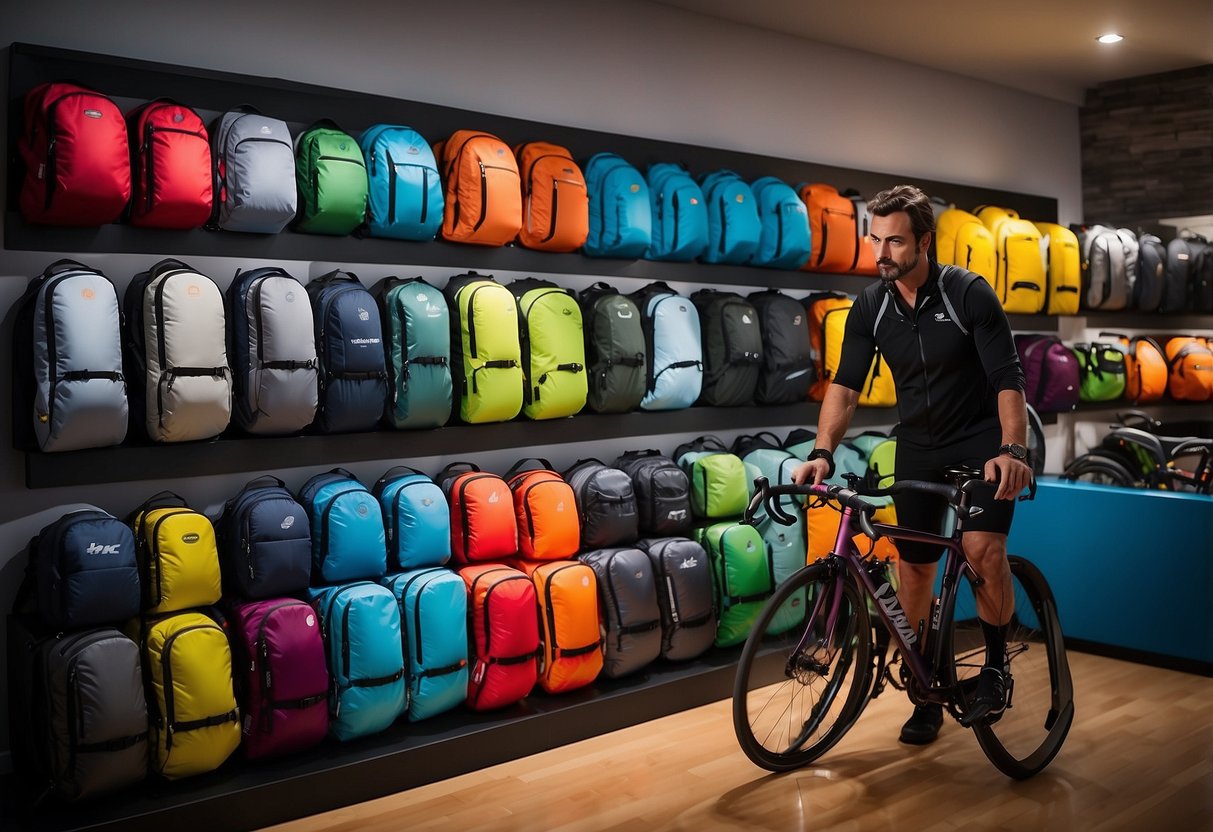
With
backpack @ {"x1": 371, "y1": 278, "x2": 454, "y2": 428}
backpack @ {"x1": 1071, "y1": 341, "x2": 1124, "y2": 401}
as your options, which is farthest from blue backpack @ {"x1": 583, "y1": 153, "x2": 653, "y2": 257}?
backpack @ {"x1": 1071, "y1": 341, "x2": 1124, "y2": 401}

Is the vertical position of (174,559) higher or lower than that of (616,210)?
lower

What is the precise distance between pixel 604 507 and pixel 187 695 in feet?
5.20

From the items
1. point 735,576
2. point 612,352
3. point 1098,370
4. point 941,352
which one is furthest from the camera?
point 1098,370

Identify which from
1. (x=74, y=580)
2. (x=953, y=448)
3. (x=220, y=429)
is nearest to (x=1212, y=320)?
(x=953, y=448)

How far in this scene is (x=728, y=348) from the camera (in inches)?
177

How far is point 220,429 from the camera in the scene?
3.24 m

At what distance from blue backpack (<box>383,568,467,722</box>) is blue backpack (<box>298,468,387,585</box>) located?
0.44ft

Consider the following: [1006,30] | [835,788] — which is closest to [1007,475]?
[835,788]

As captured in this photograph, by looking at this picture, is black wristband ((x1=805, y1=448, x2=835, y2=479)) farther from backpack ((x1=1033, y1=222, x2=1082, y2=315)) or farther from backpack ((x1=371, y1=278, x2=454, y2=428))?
backpack ((x1=1033, y1=222, x2=1082, y2=315))

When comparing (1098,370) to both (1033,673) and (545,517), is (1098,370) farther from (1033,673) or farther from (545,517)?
(545,517)

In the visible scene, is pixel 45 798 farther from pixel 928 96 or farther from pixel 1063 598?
pixel 928 96

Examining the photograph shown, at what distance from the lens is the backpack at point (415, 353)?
358cm

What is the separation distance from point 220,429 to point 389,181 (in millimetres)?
993

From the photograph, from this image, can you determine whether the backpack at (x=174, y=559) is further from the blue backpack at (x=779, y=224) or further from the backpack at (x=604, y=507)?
the blue backpack at (x=779, y=224)
